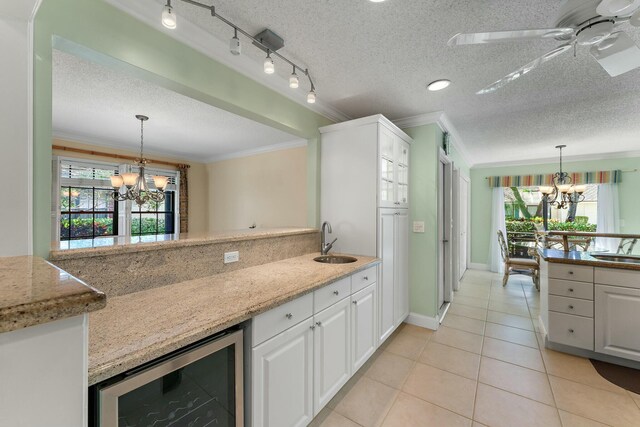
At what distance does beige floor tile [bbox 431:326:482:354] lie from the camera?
2611mm

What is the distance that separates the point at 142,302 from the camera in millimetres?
1236

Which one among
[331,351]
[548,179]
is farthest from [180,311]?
[548,179]

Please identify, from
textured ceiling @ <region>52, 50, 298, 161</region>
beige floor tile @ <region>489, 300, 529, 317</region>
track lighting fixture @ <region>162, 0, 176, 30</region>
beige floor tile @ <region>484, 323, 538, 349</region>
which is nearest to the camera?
track lighting fixture @ <region>162, 0, 176, 30</region>

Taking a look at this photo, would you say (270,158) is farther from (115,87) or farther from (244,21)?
(244,21)

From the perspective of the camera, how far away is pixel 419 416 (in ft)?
5.71

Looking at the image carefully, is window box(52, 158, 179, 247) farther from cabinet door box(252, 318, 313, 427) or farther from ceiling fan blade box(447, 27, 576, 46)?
ceiling fan blade box(447, 27, 576, 46)

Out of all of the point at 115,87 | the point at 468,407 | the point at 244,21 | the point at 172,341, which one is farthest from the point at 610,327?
the point at 115,87

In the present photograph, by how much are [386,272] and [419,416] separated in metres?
1.12

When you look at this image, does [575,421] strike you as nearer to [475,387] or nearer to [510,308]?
[475,387]

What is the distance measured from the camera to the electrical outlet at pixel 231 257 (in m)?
1.82

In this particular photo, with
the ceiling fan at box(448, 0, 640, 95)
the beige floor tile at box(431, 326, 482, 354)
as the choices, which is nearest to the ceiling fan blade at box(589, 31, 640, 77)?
the ceiling fan at box(448, 0, 640, 95)

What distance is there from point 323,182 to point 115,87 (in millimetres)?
2150

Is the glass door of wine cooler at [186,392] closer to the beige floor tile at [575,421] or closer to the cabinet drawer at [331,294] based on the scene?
the cabinet drawer at [331,294]

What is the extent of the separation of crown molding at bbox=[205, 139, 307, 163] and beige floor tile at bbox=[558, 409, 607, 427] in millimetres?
3695
